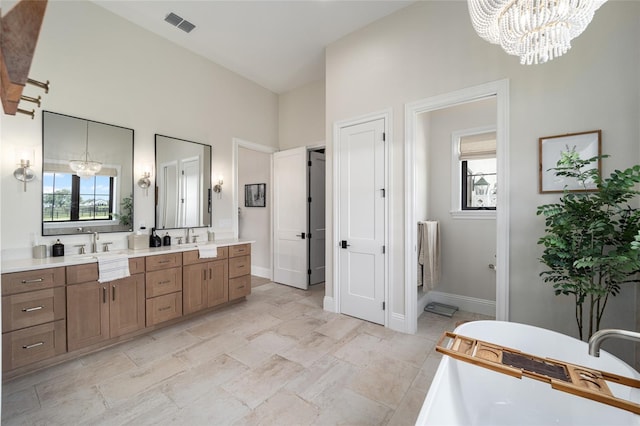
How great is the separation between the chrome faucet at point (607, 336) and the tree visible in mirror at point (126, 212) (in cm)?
399

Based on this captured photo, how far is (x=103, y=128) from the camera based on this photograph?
9.93 feet

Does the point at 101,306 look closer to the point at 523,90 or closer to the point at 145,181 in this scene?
the point at 145,181

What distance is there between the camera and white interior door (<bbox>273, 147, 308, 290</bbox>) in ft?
15.3

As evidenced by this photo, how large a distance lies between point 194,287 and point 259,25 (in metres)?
3.29

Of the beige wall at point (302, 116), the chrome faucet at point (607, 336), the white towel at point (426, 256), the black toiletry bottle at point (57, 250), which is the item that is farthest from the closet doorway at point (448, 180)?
the black toiletry bottle at point (57, 250)

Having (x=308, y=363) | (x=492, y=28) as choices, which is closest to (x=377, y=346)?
(x=308, y=363)

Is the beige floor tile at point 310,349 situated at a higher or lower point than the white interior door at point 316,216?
lower

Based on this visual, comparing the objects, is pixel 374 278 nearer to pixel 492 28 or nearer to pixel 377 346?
pixel 377 346

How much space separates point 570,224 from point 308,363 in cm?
229

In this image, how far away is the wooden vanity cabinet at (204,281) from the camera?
3277 mm

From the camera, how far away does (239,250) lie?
392 centimetres

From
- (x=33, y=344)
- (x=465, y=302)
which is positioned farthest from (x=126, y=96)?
(x=465, y=302)

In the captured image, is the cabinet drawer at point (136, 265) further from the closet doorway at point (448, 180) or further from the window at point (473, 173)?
the window at point (473, 173)

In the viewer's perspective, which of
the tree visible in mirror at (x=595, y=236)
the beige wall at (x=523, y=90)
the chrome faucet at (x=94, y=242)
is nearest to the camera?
the tree visible in mirror at (x=595, y=236)
